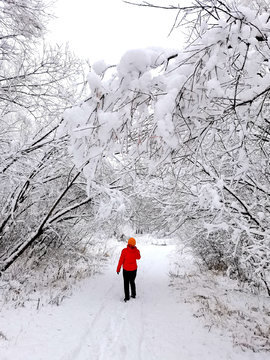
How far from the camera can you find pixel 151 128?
1683 mm

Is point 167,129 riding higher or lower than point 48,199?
lower

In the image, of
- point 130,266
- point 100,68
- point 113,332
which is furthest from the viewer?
point 130,266

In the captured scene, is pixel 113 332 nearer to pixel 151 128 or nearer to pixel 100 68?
pixel 151 128

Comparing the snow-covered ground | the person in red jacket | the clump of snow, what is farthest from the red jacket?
the clump of snow

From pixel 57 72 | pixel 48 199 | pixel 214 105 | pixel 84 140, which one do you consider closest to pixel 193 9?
pixel 214 105

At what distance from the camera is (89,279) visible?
7.79 metres

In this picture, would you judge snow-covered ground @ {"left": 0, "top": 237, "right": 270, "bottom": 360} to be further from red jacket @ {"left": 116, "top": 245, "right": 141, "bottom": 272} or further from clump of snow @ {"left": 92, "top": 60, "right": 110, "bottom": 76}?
clump of snow @ {"left": 92, "top": 60, "right": 110, "bottom": 76}

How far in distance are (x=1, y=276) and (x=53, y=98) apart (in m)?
4.62

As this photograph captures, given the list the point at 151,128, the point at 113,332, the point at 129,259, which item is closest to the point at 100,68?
the point at 151,128

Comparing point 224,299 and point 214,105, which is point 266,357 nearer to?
point 224,299

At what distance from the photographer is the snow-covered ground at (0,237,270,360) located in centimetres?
325

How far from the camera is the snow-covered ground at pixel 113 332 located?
325 centimetres

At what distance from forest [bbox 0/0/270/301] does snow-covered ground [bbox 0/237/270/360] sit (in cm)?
135

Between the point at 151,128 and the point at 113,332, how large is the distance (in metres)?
3.81
